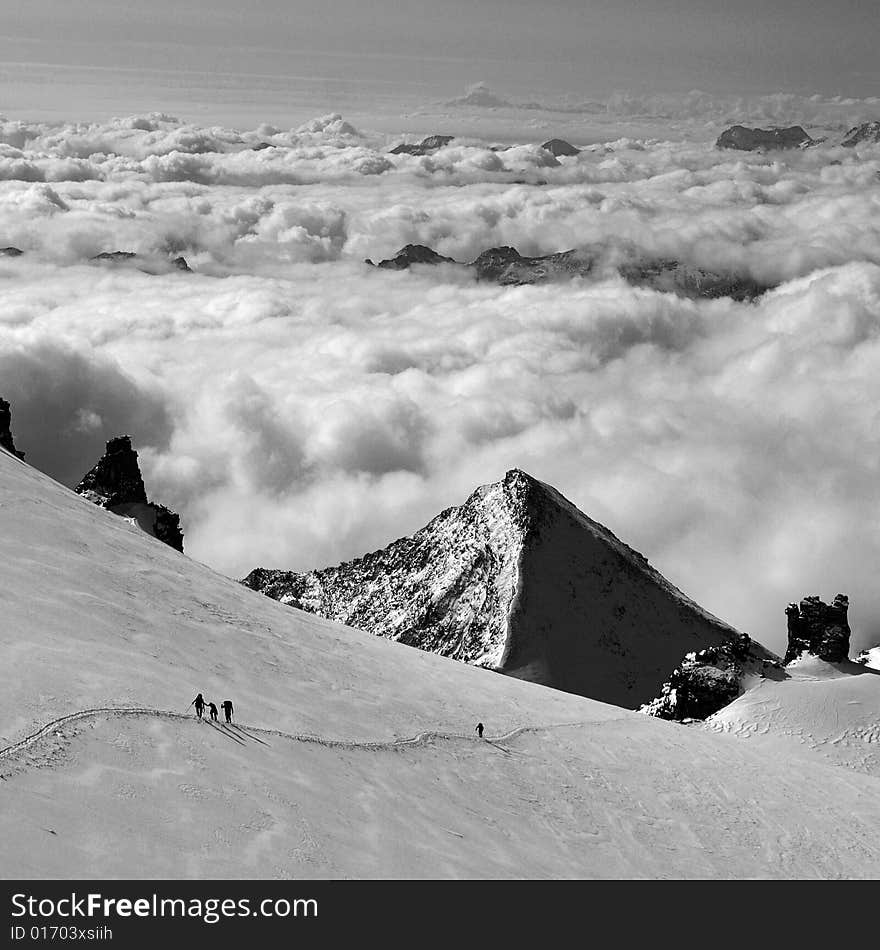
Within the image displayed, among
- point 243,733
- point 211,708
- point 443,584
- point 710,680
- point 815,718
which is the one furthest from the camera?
point 443,584

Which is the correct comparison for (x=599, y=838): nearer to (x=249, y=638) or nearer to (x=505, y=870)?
(x=505, y=870)

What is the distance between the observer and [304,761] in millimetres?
46219

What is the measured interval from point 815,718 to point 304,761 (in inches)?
2621

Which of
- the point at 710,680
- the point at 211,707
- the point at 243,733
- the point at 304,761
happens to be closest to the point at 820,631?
the point at 710,680

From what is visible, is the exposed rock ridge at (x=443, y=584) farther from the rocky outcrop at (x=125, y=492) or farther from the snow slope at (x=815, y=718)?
the snow slope at (x=815, y=718)

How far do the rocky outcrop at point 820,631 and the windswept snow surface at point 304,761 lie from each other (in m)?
41.1

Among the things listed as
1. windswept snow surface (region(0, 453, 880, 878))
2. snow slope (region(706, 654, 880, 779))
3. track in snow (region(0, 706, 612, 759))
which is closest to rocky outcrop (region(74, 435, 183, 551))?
windswept snow surface (region(0, 453, 880, 878))

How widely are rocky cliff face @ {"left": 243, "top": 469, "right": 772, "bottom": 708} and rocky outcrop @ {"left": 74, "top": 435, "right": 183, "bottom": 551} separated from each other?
2754 centimetres

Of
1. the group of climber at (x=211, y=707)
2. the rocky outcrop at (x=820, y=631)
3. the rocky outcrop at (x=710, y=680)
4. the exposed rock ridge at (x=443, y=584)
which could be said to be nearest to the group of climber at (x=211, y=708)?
the group of climber at (x=211, y=707)

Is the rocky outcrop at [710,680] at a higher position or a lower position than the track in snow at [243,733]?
higher

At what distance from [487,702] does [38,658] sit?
33.4 m

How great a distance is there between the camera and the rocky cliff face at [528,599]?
146750 millimetres

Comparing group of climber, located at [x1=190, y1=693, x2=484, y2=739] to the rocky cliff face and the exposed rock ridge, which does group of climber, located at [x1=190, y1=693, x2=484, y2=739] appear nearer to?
the rocky cliff face

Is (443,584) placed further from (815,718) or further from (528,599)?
(815,718)
